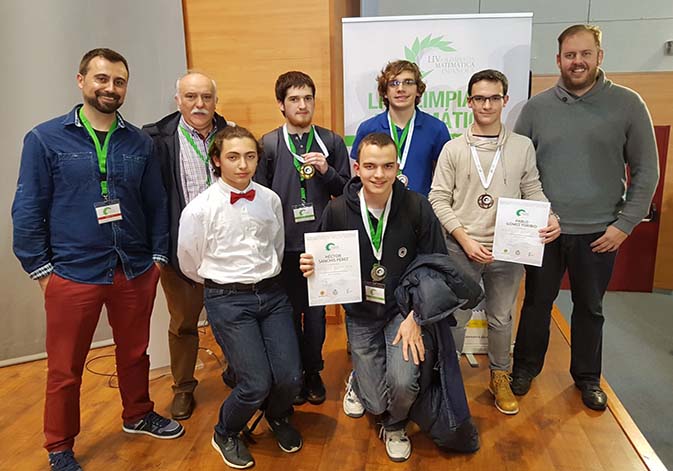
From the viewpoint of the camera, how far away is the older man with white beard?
7.88ft

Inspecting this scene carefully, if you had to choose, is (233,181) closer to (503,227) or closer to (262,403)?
(262,403)

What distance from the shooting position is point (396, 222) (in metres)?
2.27

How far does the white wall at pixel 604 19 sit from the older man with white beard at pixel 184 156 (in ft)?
10.1

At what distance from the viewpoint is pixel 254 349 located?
216cm

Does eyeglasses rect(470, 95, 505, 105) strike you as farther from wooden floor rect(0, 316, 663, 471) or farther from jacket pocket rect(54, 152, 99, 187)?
jacket pocket rect(54, 152, 99, 187)

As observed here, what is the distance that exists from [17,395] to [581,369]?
3198 mm

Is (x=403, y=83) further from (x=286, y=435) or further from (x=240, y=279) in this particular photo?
(x=286, y=435)

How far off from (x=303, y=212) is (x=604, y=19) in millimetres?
4088

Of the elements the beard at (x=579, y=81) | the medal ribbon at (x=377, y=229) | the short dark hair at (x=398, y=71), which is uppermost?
the short dark hair at (x=398, y=71)

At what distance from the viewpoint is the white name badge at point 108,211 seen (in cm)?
210

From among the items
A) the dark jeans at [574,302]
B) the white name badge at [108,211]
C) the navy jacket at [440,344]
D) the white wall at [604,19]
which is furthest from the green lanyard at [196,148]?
the white wall at [604,19]

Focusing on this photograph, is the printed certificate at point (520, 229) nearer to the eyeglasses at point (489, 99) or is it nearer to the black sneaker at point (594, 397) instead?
the eyeglasses at point (489, 99)

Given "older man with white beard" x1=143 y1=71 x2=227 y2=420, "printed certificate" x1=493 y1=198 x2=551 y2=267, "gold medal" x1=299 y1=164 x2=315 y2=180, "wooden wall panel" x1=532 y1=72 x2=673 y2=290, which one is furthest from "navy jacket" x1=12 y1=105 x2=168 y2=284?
"wooden wall panel" x1=532 y1=72 x2=673 y2=290

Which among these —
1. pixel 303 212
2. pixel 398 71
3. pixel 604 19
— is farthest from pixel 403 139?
pixel 604 19
